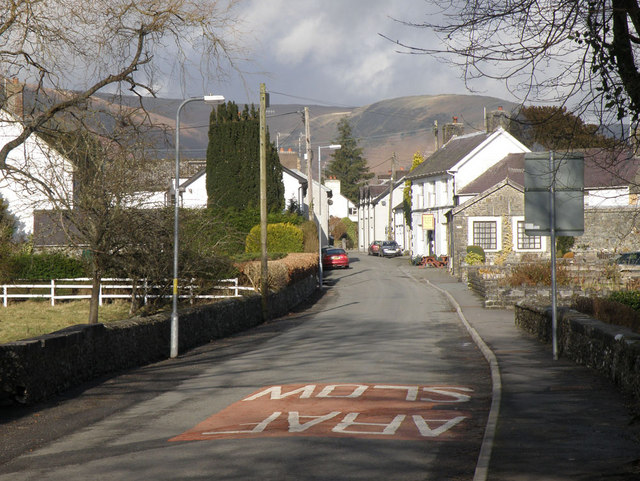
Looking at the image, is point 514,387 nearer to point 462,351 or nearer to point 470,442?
point 470,442

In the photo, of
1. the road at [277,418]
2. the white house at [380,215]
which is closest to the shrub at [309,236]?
the white house at [380,215]

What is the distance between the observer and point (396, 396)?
11906 millimetres

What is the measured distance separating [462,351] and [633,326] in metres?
4.56

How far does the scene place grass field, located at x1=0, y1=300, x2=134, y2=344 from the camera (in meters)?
24.4

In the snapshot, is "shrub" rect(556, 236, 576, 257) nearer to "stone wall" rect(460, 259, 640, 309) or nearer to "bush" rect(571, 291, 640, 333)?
"stone wall" rect(460, 259, 640, 309)

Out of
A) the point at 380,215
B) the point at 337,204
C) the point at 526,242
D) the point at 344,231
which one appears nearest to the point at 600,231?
the point at 526,242

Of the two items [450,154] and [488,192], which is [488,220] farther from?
[450,154]

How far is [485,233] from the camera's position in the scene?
163ft

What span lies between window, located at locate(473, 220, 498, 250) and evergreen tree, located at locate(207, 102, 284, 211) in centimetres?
1363

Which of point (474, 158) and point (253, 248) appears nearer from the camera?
point (253, 248)

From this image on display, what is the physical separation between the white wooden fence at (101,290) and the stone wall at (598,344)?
1453cm

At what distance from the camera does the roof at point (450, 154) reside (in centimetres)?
5953

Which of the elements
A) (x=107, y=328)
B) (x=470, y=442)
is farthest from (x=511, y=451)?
(x=107, y=328)

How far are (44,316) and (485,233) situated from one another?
29746 millimetres
